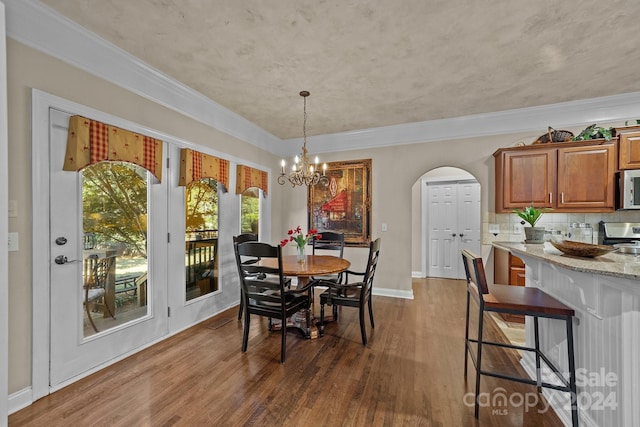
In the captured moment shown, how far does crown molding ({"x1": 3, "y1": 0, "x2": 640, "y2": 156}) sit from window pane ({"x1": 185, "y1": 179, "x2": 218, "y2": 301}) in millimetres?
861

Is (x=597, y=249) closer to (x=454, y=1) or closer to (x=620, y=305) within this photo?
(x=620, y=305)

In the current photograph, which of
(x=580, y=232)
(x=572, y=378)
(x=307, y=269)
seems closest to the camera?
(x=572, y=378)

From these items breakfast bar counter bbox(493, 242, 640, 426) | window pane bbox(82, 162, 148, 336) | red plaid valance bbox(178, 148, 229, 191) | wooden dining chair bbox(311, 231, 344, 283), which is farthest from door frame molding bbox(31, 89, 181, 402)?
breakfast bar counter bbox(493, 242, 640, 426)

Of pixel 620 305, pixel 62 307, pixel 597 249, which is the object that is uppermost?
pixel 597 249

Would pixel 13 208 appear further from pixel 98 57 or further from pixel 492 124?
pixel 492 124

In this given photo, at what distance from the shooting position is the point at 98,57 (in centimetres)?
224

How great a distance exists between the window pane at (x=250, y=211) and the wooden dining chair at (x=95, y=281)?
1.80 meters

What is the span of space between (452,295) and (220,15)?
4.70m

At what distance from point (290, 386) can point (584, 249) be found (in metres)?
2.08

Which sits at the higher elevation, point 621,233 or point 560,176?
point 560,176

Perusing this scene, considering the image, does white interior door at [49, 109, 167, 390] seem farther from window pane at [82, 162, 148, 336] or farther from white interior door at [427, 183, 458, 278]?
white interior door at [427, 183, 458, 278]

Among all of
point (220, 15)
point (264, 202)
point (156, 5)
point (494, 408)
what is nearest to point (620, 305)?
point (494, 408)

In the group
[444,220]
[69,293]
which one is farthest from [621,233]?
[69,293]

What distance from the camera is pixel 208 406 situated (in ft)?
6.00
